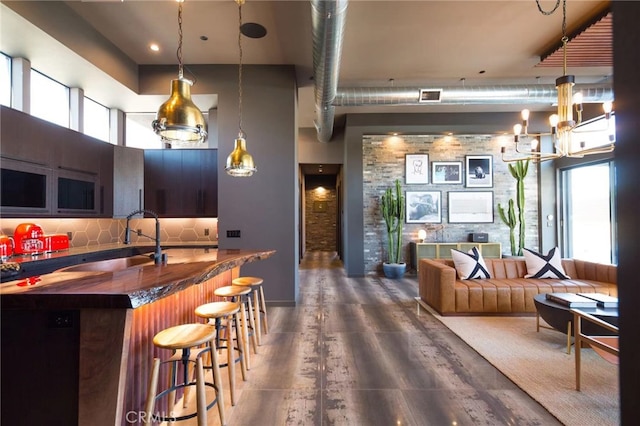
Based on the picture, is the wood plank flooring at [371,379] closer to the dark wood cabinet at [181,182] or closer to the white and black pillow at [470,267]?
the white and black pillow at [470,267]

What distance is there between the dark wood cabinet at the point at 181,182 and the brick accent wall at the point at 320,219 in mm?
7565

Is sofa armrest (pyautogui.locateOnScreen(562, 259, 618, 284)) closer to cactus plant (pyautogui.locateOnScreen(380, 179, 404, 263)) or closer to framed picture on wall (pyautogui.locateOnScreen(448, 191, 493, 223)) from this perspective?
framed picture on wall (pyautogui.locateOnScreen(448, 191, 493, 223))

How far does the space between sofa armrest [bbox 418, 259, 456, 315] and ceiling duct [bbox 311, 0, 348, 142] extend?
9.62 feet

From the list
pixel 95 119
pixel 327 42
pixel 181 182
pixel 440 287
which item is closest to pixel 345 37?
pixel 327 42

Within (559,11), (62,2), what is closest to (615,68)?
(559,11)

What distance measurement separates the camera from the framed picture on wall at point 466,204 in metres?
6.87

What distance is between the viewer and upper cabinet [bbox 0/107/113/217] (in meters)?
2.91

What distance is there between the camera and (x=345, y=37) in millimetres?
3725

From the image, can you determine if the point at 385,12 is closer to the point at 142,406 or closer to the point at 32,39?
the point at 32,39

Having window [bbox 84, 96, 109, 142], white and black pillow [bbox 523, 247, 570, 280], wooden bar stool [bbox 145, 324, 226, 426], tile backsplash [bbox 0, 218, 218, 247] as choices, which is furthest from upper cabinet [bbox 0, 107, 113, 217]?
white and black pillow [bbox 523, 247, 570, 280]

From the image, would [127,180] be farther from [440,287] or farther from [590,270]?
[590,270]

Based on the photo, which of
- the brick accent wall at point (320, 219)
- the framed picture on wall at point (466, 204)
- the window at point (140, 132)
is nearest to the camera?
the window at point (140, 132)

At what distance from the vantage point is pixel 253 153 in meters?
4.39

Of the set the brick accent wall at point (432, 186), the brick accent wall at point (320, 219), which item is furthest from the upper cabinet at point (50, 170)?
the brick accent wall at point (320, 219)
